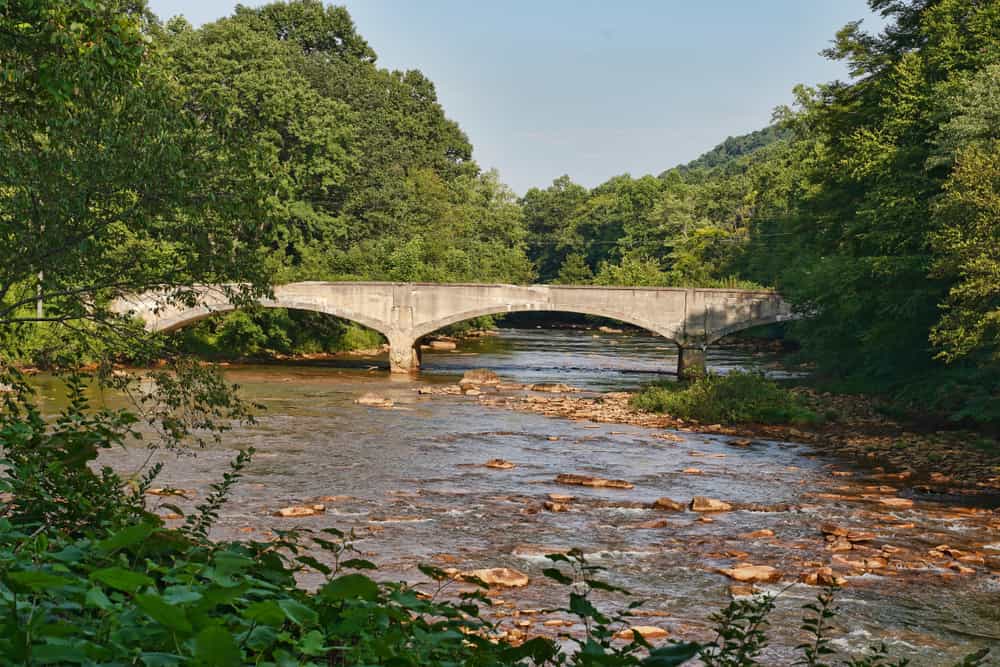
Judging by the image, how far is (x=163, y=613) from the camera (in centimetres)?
242

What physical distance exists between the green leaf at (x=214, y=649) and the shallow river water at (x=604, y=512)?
8485 millimetres

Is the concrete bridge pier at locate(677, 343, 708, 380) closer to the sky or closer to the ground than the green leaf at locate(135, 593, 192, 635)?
closer to the ground

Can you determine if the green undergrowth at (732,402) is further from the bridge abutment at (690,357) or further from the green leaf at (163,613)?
the green leaf at (163,613)

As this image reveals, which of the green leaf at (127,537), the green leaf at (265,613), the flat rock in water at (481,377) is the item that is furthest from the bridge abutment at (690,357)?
the green leaf at (265,613)

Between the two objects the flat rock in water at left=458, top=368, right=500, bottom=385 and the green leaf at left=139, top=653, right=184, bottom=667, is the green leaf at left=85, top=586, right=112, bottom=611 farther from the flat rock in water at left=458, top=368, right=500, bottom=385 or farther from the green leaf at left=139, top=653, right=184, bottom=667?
the flat rock in water at left=458, top=368, right=500, bottom=385

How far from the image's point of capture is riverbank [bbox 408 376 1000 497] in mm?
20781

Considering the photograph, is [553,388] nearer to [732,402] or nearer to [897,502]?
[732,402]

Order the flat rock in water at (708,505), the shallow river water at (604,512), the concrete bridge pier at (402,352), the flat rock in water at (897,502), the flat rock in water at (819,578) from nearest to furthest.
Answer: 1. the shallow river water at (604,512)
2. the flat rock in water at (819,578)
3. the flat rock in water at (708,505)
4. the flat rock in water at (897,502)
5. the concrete bridge pier at (402,352)

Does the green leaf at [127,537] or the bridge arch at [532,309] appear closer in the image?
the green leaf at [127,537]

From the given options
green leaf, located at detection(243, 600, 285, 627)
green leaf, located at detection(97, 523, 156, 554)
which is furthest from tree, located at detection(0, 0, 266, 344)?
green leaf, located at detection(243, 600, 285, 627)

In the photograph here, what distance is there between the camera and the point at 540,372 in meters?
42.4

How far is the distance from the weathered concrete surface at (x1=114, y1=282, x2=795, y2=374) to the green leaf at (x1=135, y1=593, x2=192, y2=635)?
39083 mm

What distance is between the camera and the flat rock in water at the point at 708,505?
17.3 m

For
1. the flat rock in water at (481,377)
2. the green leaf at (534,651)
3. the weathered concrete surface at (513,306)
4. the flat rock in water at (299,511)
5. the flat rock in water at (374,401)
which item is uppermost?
the weathered concrete surface at (513,306)
